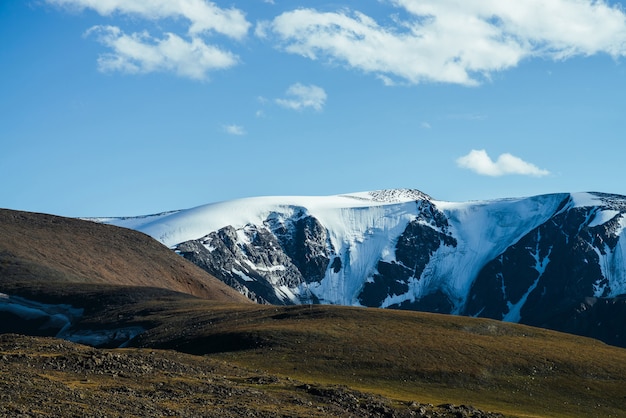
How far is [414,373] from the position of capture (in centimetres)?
9750

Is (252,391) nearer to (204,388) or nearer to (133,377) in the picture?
(204,388)

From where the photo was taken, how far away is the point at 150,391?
61.9m

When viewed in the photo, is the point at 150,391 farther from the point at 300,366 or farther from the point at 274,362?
the point at 274,362

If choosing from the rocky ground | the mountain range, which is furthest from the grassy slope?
the rocky ground

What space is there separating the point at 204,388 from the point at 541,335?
2814 inches

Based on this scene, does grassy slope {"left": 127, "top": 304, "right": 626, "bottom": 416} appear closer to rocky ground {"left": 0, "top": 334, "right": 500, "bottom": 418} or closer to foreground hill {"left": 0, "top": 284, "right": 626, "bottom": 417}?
foreground hill {"left": 0, "top": 284, "right": 626, "bottom": 417}

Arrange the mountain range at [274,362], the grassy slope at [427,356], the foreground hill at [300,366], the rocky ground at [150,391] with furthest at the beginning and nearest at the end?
the grassy slope at [427,356] → the mountain range at [274,362] → the foreground hill at [300,366] → the rocky ground at [150,391]

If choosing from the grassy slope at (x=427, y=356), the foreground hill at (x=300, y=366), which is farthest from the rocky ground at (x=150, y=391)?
the grassy slope at (x=427, y=356)

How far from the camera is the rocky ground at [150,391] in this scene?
53.4m

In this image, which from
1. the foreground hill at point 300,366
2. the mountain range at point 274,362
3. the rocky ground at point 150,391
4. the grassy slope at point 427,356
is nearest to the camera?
the rocky ground at point 150,391

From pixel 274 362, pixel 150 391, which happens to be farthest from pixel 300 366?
pixel 150 391

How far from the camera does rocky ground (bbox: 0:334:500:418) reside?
5341 centimetres

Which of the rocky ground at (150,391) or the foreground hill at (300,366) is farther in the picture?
the foreground hill at (300,366)

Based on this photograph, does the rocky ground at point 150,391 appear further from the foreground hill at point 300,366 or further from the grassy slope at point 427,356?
the grassy slope at point 427,356
